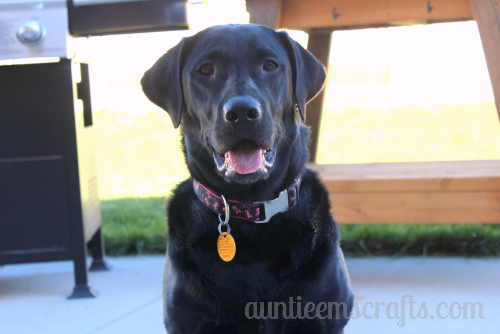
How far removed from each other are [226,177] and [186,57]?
0.54m

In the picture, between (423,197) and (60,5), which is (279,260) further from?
(60,5)

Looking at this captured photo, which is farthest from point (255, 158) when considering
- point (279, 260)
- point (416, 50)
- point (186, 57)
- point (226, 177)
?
point (416, 50)

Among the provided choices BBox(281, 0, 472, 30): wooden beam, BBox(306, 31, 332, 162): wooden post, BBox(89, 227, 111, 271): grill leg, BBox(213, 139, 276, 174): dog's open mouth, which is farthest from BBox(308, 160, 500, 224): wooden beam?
BBox(89, 227, 111, 271): grill leg

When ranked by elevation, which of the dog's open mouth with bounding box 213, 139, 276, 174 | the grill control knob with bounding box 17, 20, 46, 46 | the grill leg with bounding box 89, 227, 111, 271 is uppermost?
the grill control knob with bounding box 17, 20, 46, 46

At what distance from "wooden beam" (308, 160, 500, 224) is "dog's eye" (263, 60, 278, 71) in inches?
47.7

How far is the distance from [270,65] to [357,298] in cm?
143

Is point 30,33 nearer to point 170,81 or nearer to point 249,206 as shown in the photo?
point 170,81

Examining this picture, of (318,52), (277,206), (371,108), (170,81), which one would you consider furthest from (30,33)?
(371,108)

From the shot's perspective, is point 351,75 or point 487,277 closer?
point 487,277

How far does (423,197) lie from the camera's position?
2.90 metres

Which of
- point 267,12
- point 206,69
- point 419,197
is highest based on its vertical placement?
point 267,12

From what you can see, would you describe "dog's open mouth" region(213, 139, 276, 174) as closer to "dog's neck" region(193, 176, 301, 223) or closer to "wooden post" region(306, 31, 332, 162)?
"dog's neck" region(193, 176, 301, 223)

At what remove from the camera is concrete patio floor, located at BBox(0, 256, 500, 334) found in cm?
246

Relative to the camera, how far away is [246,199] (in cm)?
190
